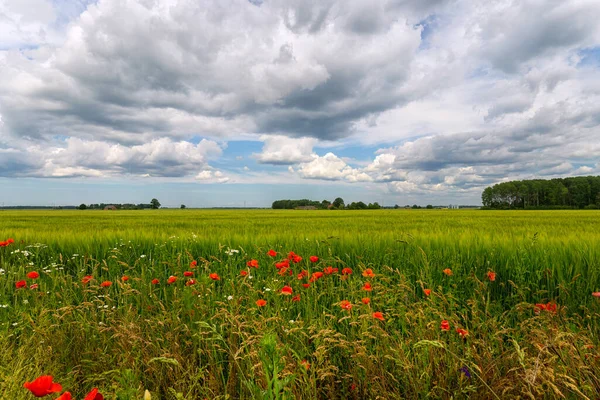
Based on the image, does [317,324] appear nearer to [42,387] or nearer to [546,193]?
[42,387]

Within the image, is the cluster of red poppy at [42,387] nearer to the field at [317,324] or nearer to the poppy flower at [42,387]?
the poppy flower at [42,387]

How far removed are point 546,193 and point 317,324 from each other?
151728mm

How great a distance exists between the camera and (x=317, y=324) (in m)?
3.11

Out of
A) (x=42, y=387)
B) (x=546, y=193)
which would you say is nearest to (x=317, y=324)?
(x=42, y=387)

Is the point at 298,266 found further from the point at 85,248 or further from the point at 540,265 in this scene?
the point at 85,248

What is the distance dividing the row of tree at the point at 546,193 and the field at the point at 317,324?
400ft

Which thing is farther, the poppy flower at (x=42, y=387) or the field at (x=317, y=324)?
the field at (x=317, y=324)

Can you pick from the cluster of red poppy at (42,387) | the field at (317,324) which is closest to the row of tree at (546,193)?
the field at (317,324)

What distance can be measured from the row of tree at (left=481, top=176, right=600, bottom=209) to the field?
122 meters

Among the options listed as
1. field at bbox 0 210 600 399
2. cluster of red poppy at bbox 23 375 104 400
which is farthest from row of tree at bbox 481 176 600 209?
cluster of red poppy at bbox 23 375 104 400

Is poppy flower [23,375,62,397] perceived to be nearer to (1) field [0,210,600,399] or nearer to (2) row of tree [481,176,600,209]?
(1) field [0,210,600,399]

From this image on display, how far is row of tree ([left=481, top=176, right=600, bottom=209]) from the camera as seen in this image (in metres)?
114

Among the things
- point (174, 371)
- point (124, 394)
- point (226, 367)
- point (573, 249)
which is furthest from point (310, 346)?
point (573, 249)

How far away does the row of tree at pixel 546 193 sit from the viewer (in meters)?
114
